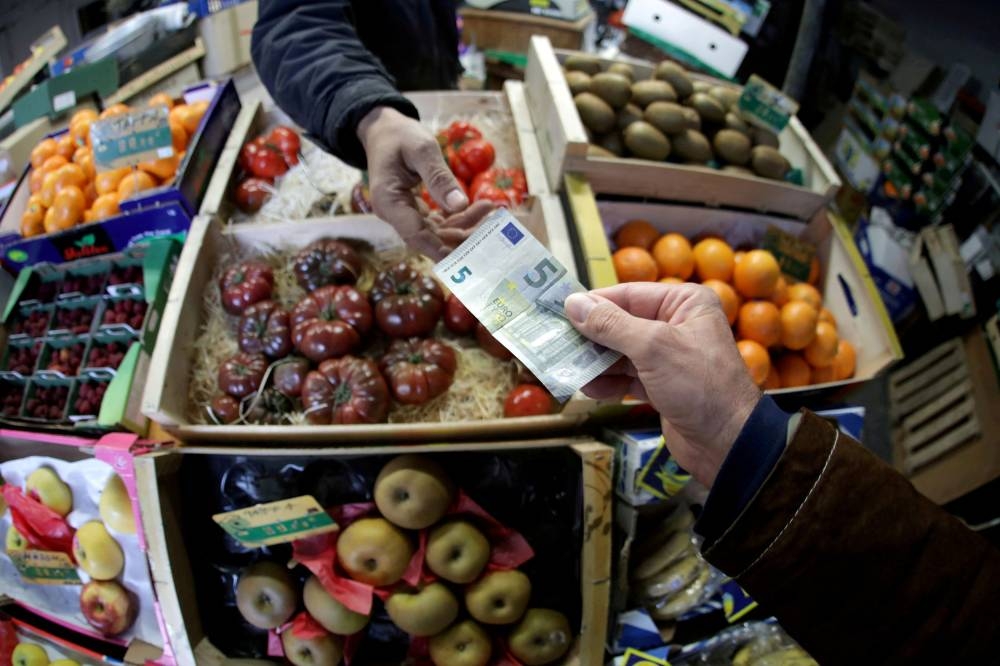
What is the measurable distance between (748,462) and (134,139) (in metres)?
2.51

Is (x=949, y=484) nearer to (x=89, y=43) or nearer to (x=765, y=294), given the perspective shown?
(x=765, y=294)

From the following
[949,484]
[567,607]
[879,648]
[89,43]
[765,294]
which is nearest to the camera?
[879,648]

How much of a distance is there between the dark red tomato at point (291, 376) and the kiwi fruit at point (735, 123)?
2118 mm

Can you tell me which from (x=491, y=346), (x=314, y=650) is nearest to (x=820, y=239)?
(x=491, y=346)

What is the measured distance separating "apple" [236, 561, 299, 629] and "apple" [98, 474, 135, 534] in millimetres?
410

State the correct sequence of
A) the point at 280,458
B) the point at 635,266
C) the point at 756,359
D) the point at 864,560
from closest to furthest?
1. the point at 864,560
2. the point at 280,458
3. the point at 756,359
4. the point at 635,266

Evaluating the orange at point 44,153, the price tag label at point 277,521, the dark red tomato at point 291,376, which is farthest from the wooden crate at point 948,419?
the orange at point 44,153

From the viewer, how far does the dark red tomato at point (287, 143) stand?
8.20 feet

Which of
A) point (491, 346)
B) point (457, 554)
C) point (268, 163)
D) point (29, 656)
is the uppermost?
point (268, 163)

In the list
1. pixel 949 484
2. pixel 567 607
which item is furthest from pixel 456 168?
pixel 949 484

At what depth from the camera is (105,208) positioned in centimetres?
232

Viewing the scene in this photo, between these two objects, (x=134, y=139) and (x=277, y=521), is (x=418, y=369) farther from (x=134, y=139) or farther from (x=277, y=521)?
(x=134, y=139)

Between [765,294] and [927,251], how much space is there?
160 centimetres

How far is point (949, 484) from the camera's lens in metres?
2.54
